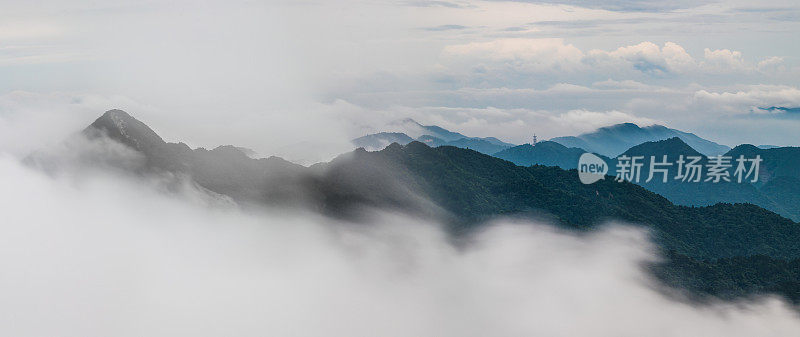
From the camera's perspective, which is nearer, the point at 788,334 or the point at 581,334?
the point at 788,334

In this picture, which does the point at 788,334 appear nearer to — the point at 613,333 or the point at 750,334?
the point at 750,334

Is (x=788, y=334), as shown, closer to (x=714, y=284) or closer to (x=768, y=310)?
(x=768, y=310)

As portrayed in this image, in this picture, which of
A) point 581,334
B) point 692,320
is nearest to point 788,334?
point 692,320

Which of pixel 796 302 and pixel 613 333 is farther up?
pixel 796 302

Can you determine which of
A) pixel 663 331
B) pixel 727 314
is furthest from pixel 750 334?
pixel 663 331

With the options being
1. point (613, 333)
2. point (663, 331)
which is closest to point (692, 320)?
point (663, 331)

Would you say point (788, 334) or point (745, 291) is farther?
point (745, 291)

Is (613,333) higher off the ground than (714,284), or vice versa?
(714,284)

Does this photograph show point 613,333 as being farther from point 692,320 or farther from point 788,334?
point 788,334
